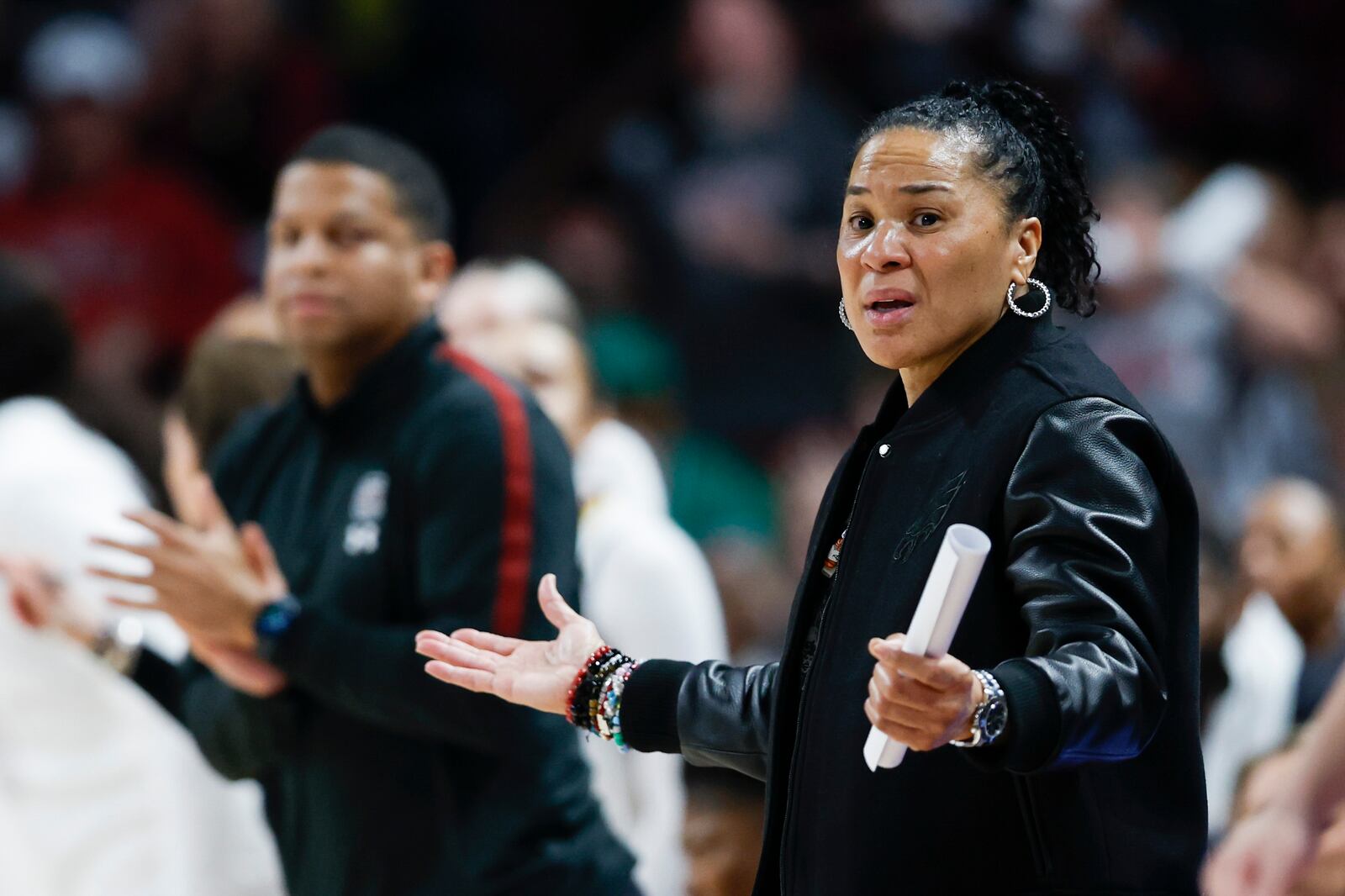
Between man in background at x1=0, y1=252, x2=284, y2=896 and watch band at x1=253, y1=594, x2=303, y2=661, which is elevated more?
watch band at x1=253, y1=594, x2=303, y2=661

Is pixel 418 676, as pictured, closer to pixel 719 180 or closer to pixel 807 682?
pixel 807 682

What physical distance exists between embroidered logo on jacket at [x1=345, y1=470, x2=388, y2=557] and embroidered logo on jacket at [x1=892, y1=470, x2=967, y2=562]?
4.52 ft

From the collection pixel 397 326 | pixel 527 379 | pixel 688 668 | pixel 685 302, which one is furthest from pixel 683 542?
pixel 685 302

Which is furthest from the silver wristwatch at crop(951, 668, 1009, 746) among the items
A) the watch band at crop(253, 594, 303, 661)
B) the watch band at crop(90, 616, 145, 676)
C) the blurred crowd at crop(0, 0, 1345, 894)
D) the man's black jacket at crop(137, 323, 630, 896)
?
the blurred crowd at crop(0, 0, 1345, 894)

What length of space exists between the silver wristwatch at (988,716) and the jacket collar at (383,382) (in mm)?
1811

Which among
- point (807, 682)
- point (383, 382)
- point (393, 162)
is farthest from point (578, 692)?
point (393, 162)

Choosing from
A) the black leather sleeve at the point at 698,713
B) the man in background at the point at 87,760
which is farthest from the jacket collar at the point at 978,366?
the man in background at the point at 87,760

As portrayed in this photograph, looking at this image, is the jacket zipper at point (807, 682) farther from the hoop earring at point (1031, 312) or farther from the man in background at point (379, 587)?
the man in background at point (379, 587)

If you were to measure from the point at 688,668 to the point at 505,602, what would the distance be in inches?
27.9

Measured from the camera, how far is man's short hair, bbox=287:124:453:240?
12.4 feet

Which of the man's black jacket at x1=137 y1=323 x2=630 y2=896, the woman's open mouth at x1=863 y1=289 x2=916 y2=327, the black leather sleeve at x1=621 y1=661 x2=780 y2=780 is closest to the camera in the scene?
the woman's open mouth at x1=863 y1=289 x2=916 y2=327

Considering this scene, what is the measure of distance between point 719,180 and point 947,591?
6148 mm

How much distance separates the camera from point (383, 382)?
12.0ft

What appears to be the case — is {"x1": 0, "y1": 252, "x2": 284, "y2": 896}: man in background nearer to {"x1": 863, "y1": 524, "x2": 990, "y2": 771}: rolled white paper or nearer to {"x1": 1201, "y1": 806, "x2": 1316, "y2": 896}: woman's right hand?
{"x1": 1201, "y1": 806, "x2": 1316, "y2": 896}: woman's right hand
